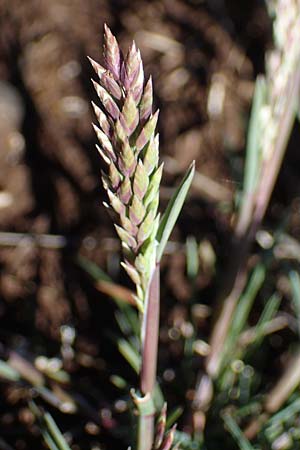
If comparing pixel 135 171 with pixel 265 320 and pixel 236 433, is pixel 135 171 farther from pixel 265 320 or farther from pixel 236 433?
pixel 265 320

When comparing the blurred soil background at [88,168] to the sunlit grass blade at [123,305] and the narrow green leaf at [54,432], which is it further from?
the narrow green leaf at [54,432]

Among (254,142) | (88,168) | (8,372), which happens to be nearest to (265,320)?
(254,142)

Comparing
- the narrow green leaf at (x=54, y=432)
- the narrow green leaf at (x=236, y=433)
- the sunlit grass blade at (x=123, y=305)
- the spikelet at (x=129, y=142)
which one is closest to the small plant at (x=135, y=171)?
the spikelet at (x=129, y=142)

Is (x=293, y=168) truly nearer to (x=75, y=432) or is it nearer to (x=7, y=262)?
(x=7, y=262)

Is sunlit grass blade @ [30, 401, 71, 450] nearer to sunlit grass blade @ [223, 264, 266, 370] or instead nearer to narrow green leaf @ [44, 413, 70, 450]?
narrow green leaf @ [44, 413, 70, 450]

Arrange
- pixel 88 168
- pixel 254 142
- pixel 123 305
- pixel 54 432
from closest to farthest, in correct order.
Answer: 1. pixel 54 432
2. pixel 254 142
3. pixel 123 305
4. pixel 88 168

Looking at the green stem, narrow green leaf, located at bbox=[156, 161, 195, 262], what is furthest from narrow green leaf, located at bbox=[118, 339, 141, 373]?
narrow green leaf, located at bbox=[156, 161, 195, 262]
